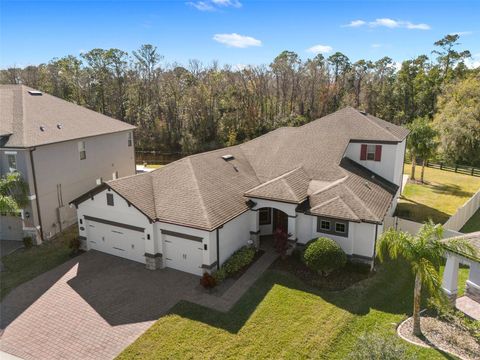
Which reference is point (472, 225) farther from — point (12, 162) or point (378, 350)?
point (12, 162)

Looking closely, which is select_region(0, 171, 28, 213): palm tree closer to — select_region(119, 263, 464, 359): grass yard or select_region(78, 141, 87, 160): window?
select_region(78, 141, 87, 160): window

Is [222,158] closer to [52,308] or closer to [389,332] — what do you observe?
[52,308]

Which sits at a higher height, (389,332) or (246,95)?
(246,95)

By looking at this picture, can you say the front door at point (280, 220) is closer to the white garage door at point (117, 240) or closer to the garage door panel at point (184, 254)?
the garage door panel at point (184, 254)

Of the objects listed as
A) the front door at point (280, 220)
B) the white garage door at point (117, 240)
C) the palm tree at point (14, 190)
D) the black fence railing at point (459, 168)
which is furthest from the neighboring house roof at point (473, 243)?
the black fence railing at point (459, 168)

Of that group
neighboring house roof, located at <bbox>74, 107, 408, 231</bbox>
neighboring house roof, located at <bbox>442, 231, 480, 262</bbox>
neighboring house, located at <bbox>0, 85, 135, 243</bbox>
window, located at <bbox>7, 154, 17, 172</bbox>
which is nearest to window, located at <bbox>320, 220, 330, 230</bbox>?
neighboring house roof, located at <bbox>74, 107, 408, 231</bbox>

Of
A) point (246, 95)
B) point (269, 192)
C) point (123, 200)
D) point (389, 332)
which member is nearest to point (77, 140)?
point (123, 200)
